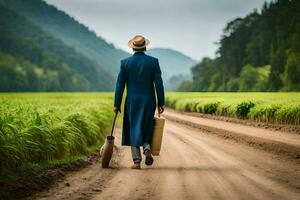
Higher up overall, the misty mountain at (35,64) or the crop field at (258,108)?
the misty mountain at (35,64)

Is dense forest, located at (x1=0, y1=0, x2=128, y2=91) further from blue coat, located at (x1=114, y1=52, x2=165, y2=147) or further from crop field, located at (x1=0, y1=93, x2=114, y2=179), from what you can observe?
blue coat, located at (x1=114, y1=52, x2=165, y2=147)

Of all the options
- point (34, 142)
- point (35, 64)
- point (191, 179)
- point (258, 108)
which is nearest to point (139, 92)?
point (34, 142)

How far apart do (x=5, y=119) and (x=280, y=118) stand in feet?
49.2

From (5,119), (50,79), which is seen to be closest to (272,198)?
(5,119)

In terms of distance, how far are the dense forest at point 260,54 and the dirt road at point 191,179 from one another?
65.4 metres

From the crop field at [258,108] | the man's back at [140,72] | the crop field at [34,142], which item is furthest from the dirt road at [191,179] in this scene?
the crop field at [258,108]

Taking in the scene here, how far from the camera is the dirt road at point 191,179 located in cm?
594

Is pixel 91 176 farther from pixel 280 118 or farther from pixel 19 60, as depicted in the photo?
pixel 19 60

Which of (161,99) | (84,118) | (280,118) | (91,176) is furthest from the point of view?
(280,118)

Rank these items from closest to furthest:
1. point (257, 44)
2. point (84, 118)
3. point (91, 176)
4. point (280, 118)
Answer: point (91, 176), point (84, 118), point (280, 118), point (257, 44)

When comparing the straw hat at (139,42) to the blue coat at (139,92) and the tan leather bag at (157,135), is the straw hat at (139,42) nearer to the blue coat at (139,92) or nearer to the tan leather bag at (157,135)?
the blue coat at (139,92)

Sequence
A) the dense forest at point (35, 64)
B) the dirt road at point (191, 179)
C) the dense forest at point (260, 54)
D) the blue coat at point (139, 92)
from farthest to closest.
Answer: the dense forest at point (35, 64) → the dense forest at point (260, 54) → the blue coat at point (139, 92) → the dirt road at point (191, 179)

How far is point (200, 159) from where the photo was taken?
9.91 metres

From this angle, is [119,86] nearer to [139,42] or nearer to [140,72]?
[140,72]
